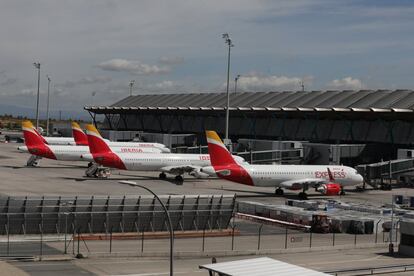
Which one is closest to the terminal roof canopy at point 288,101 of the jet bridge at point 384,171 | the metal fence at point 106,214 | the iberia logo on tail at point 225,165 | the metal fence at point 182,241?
the jet bridge at point 384,171

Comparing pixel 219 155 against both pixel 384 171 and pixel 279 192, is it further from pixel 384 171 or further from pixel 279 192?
pixel 384 171

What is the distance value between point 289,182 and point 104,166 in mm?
25687

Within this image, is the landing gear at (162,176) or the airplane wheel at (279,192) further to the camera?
the landing gear at (162,176)

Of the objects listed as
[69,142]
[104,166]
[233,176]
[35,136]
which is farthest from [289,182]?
[69,142]

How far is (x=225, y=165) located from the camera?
7444 cm

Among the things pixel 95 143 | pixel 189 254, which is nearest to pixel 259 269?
pixel 189 254

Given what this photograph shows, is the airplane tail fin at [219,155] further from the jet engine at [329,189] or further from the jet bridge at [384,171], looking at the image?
the jet bridge at [384,171]

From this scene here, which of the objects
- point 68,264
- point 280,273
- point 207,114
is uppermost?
point 207,114

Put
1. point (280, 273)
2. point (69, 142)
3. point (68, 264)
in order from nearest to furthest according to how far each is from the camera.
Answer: point (280, 273), point (68, 264), point (69, 142)

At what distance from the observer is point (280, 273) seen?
26016 millimetres

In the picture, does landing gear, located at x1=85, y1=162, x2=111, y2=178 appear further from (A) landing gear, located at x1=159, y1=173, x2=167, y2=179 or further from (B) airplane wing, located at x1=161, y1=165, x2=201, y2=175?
(B) airplane wing, located at x1=161, y1=165, x2=201, y2=175

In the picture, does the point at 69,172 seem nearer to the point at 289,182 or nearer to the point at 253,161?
the point at 253,161

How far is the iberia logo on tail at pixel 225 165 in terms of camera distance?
73.6 meters

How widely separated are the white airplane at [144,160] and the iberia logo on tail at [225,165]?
32.5 feet
